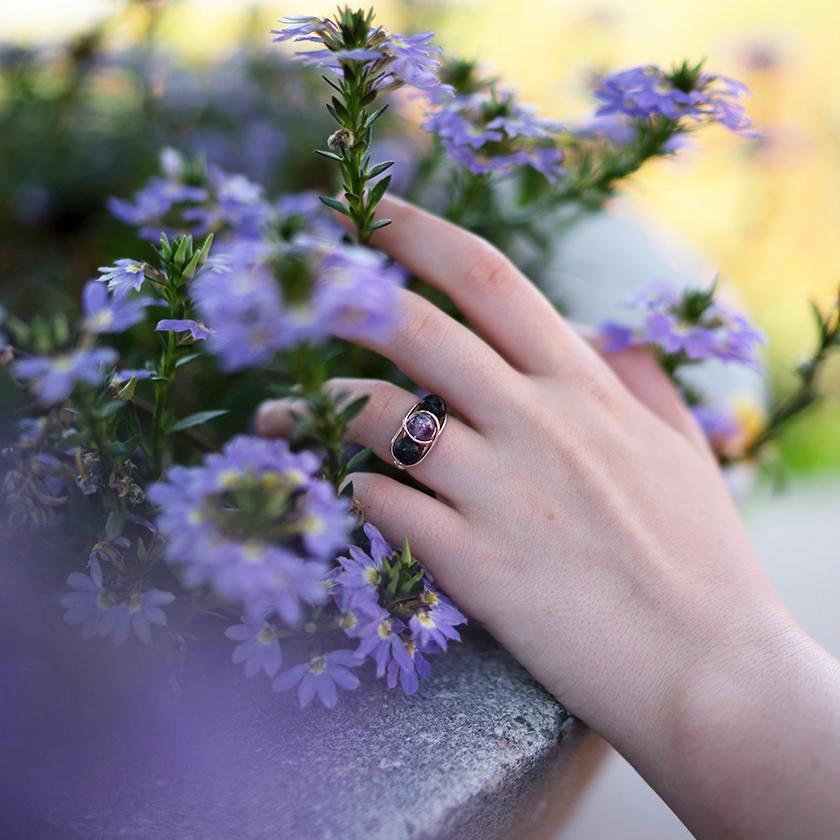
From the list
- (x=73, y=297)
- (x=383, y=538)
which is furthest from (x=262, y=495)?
(x=73, y=297)

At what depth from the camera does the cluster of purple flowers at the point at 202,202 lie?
890 millimetres

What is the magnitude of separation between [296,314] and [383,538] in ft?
0.97

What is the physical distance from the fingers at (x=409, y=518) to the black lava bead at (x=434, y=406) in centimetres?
7

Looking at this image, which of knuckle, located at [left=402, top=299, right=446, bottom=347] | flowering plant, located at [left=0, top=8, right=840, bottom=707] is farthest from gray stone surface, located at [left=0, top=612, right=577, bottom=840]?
knuckle, located at [left=402, top=299, right=446, bottom=347]

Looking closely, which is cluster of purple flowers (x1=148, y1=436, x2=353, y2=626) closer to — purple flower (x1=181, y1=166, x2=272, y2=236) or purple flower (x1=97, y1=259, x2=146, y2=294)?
purple flower (x1=97, y1=259, x2=146, y2=294)

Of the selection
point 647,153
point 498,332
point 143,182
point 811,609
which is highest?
point 647,153

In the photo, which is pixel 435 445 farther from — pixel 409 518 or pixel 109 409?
pixel 109 409

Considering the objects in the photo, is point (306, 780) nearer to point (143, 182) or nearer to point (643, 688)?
point (643, 688)

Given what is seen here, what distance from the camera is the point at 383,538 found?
0.67m

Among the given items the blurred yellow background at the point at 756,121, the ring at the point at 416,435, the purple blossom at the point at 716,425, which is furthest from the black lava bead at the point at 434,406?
the blurred yellow background at the point at 756,121

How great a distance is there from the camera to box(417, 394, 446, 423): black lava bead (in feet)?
2.38

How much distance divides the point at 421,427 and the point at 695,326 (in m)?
0.32

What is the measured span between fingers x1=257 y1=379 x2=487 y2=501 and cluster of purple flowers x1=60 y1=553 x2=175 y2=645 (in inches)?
6.9

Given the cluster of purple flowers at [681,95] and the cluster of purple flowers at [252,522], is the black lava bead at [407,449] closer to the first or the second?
the cluster of purple flowers at [252,522]
